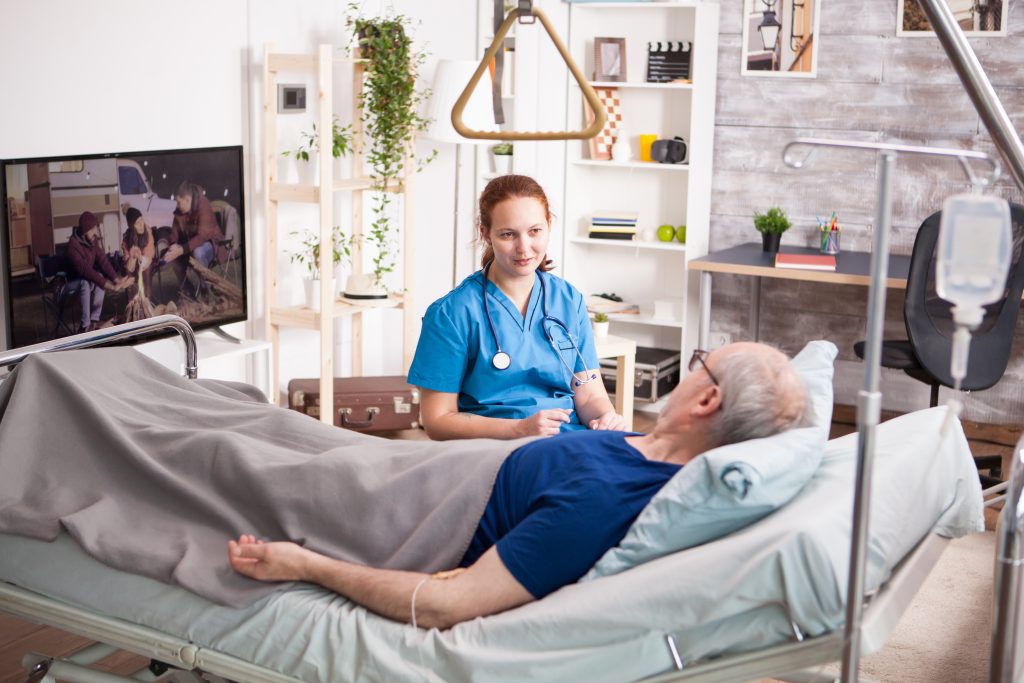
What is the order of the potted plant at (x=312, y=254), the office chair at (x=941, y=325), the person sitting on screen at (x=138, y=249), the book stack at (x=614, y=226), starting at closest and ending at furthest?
the person sitting on screen at (x=138, y=249), the office chair at (x=941, y=325), the potted plant at (x=312, y=254), the book stack at (x=614, y=226)

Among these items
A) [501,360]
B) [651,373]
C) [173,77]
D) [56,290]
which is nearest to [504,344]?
[501,360]

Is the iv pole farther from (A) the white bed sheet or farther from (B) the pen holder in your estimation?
(B) the pen holder

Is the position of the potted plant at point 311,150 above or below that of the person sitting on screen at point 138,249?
above

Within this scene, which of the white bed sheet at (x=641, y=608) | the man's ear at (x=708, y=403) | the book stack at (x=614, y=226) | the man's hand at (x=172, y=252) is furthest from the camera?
the book stack at (x=614, y=226)

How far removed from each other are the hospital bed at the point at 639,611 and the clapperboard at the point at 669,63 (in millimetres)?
3222

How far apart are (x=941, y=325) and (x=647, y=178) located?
1.70m

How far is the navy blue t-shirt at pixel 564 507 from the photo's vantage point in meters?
1.63

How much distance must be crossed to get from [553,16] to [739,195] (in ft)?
3.73

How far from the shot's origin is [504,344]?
8.26ft

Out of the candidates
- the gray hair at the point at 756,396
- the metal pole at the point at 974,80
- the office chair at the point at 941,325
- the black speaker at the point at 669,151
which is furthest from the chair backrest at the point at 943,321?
the gray hair at the point at 756,396

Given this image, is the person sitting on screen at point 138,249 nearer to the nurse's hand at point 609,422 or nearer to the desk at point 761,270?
the nurse's hand at point 609,422

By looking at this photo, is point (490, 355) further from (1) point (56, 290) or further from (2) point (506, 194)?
(1) point (56, 290)

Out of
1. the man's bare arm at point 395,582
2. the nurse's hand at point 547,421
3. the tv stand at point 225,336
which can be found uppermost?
the nurse's hand at point 547,421

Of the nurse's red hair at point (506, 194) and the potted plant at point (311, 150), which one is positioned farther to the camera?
the potted plant at point (311, 150)
